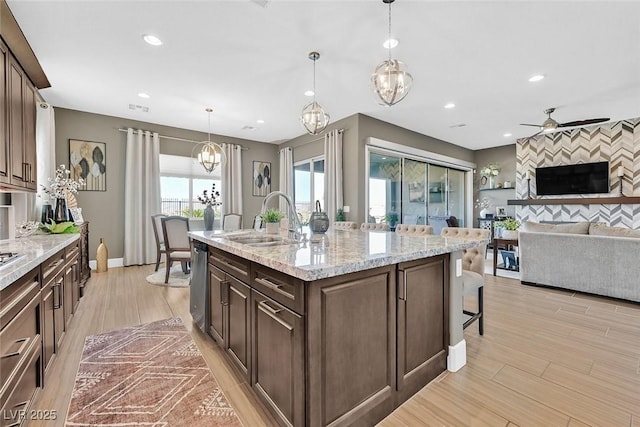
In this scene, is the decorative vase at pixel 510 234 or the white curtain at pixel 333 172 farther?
the white curtain at pixel 333 172

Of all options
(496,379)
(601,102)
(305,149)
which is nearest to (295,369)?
(496,379)

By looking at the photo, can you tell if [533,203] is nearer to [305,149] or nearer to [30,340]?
[305,149]

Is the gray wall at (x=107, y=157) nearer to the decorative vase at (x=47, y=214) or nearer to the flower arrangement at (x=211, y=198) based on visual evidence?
the flower arrangement at (x=211, y=198)

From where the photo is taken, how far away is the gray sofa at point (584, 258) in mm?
3250

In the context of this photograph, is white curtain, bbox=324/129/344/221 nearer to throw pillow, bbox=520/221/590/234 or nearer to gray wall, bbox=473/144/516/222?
throw pillow, bbox=520/221/590/234

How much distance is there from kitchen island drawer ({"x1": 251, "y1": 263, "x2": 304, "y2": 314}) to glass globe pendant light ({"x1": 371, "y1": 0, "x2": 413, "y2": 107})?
5.62ft

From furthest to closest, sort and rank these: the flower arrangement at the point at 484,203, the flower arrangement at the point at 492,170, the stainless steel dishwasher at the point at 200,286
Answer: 1. the flower arrangement at the point at 484,203
2. the flower arrangement at the point at 492,170
3. the stainless steel dishwasher at the point at 200,286

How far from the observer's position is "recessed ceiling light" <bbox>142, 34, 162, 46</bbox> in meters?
2.77

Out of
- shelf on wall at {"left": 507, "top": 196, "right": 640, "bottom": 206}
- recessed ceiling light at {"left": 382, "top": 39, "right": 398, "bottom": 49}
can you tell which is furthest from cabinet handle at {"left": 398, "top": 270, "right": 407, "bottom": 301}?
shelf on wall at {"left": 507, "top": 196, "right": 640, "bottom": 206}

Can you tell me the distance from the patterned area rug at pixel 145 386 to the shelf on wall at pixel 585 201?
25.6 feet

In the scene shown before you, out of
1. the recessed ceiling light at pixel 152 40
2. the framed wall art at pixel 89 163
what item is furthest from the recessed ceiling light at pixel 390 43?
the framed wall art at pixel 89 163

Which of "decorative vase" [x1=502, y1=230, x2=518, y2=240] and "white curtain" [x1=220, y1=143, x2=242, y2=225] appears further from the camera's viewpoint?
"white curtain" [x1=220, y1=143, x2=242, y2=225]

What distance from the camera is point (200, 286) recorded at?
2516 millimetres

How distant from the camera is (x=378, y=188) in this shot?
19.1ft
